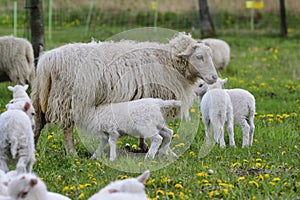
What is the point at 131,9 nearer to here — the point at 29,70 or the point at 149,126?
the point at 29,70

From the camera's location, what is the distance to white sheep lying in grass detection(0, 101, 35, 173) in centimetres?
522

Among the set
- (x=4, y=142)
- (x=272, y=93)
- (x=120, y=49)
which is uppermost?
(x=120, y=49)

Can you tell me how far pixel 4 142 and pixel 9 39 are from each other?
6.62m

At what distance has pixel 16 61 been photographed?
11.3 meters

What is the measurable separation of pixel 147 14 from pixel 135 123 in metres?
17.3

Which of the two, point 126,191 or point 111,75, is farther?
point 111,75

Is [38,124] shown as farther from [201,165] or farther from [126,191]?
[126,191]

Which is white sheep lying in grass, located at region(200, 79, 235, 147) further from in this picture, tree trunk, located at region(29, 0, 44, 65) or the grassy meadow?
tree trunk, located at region(29, 0, 44, 65)

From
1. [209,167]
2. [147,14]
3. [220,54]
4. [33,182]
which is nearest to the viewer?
[33,182]

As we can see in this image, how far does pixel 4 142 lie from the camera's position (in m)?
5.31

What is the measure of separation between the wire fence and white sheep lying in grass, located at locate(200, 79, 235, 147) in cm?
1373

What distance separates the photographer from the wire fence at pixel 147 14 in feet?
73.7

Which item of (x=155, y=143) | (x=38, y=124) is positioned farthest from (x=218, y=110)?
(x=38, y=124)

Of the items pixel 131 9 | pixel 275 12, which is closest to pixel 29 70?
pixel 131 9
